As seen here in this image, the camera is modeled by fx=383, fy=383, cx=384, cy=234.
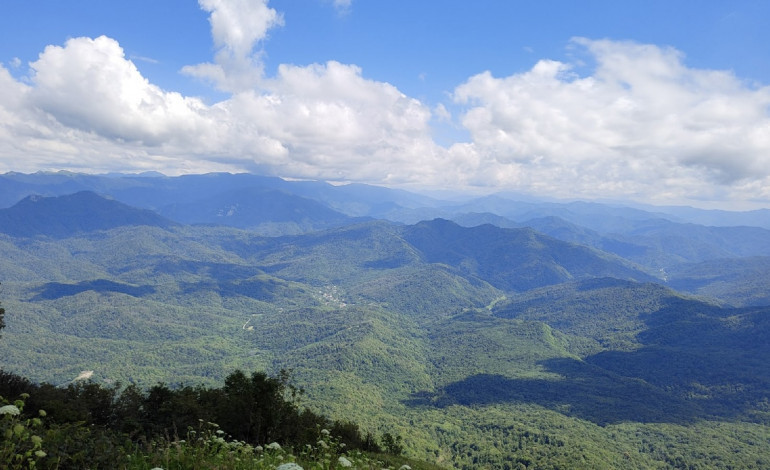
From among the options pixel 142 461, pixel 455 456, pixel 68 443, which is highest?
pixel 68 443

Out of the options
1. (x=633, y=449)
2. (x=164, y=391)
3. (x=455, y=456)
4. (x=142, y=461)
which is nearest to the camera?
(x=142, y=461)

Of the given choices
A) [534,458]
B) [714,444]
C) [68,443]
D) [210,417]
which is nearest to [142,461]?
[68,443]

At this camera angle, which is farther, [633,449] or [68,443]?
[633,449]

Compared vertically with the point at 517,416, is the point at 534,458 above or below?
above

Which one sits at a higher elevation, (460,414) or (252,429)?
(252,429)

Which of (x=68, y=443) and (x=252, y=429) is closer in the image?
(x=68, y=443)

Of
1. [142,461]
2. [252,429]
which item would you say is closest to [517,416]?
[252,429]

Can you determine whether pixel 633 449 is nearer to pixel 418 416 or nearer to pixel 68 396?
pixel 418 416

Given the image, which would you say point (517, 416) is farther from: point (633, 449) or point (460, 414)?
point (633, 449)

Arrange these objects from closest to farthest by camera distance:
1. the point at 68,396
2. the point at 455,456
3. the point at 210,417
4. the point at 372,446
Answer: the point at 210,417
the point at 68,396
the point at 372,446
the point at 455,456
